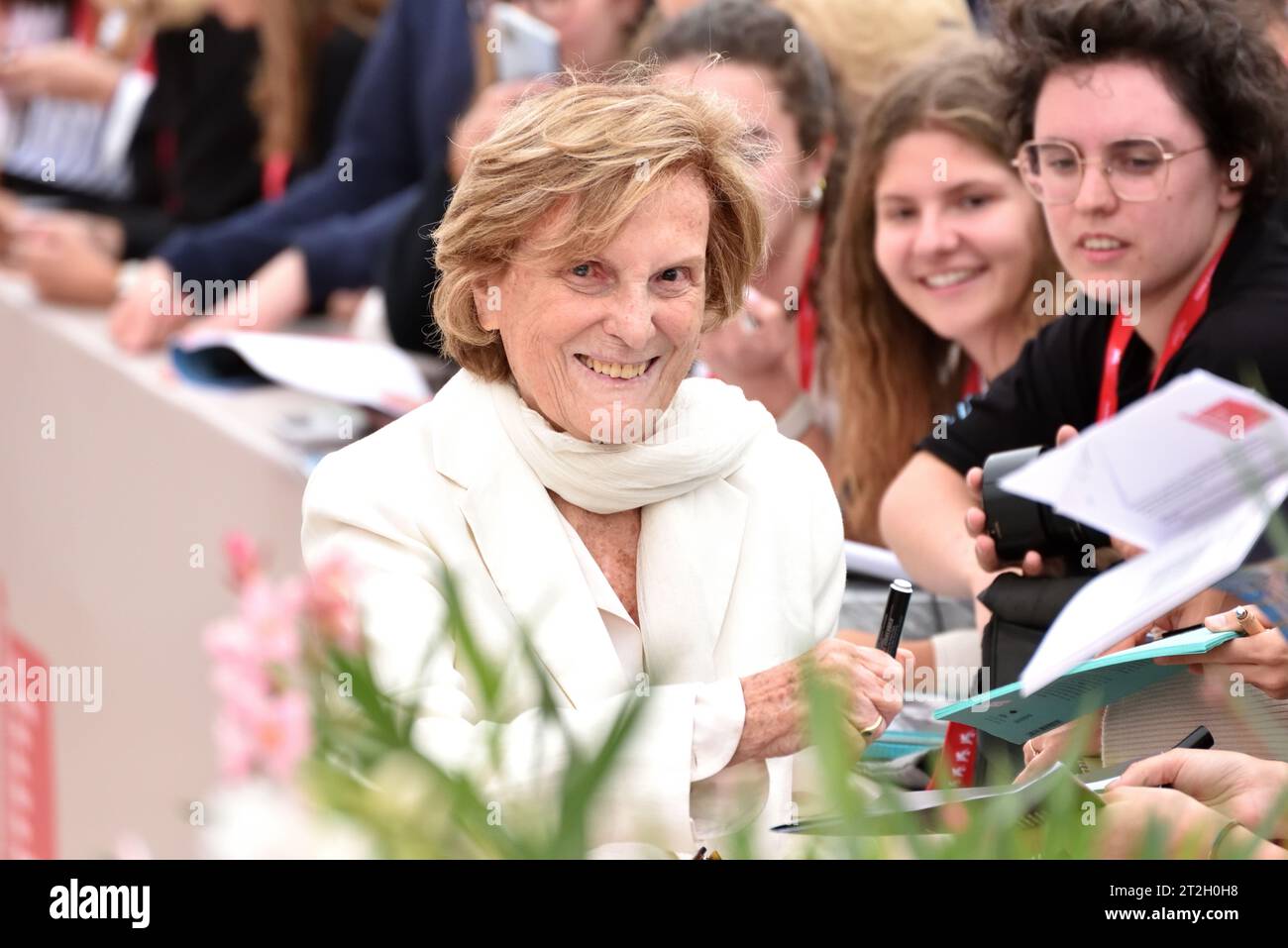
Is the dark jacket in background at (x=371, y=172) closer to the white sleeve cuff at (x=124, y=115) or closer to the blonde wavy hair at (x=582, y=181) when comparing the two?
the white sleeve cuff at (x=124, y=115)

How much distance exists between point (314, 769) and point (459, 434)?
87 cm

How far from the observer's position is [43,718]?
12.1 ft

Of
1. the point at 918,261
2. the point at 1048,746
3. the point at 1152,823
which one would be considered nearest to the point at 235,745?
the point at 1152,823

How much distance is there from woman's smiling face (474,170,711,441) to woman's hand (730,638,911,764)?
0.27 m

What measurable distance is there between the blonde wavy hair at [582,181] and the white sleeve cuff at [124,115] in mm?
3472

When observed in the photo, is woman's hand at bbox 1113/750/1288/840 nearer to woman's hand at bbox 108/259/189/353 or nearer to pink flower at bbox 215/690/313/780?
A: pink flower at bbox 215/690/313/780

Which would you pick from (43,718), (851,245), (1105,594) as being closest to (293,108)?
(43,718)

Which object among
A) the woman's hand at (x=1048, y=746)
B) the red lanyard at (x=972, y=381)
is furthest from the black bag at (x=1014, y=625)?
the red lanyard at (x=972, y=381)

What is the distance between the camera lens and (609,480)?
159 cm

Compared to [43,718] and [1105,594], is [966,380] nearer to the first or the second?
[1105,594]

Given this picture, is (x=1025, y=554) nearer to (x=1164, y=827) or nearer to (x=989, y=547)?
(x=989, y=547)

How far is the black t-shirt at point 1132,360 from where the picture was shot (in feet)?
6.61

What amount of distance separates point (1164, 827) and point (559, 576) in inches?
31.4

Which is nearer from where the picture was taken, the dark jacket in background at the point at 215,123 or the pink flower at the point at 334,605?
the pink flower at the point at 334,605
